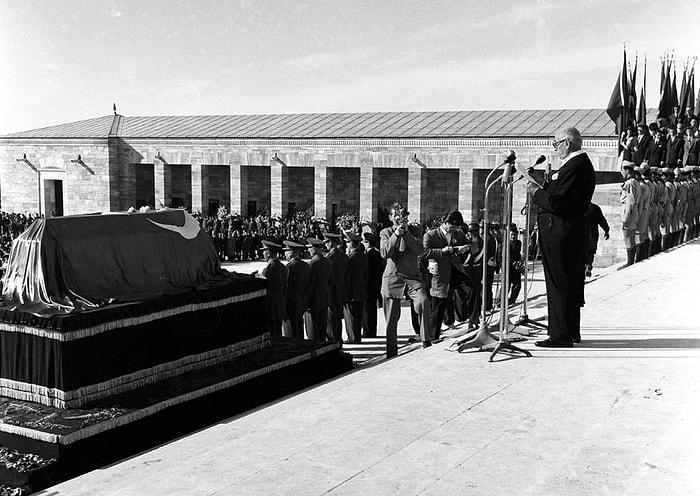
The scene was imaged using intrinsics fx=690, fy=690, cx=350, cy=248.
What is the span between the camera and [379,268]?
9969 mm

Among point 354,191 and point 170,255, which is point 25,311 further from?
point 354,191

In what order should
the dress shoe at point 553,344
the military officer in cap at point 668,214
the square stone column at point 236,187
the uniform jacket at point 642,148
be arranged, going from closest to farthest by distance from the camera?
the dress shoe at point 553,344, the military officer in cap at point 668,214, the uniform jacket at point 642,148, the square stone column at point 236,187

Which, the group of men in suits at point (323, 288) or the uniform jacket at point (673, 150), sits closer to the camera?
the group of men in suits at point (323, 288)

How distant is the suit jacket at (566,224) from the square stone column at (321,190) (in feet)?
75.3

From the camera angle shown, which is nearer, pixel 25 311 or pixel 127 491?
pixel 127 491

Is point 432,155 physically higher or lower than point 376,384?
higher

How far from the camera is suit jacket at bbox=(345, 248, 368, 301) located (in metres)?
9.35

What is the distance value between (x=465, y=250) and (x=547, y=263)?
2886 mm

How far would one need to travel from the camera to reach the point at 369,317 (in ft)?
32.7

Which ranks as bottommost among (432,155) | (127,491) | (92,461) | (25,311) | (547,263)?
(92,461)

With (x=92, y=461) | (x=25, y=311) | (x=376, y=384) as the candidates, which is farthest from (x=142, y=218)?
(x=376, y=384)

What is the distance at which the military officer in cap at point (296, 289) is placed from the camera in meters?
8.34

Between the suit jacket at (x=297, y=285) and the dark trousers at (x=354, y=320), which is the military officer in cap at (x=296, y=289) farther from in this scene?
the dark trousers at (x=354, y=320)

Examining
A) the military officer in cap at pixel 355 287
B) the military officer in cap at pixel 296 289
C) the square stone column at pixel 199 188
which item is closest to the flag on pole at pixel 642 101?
the military officer in cap at pixel 355 287
